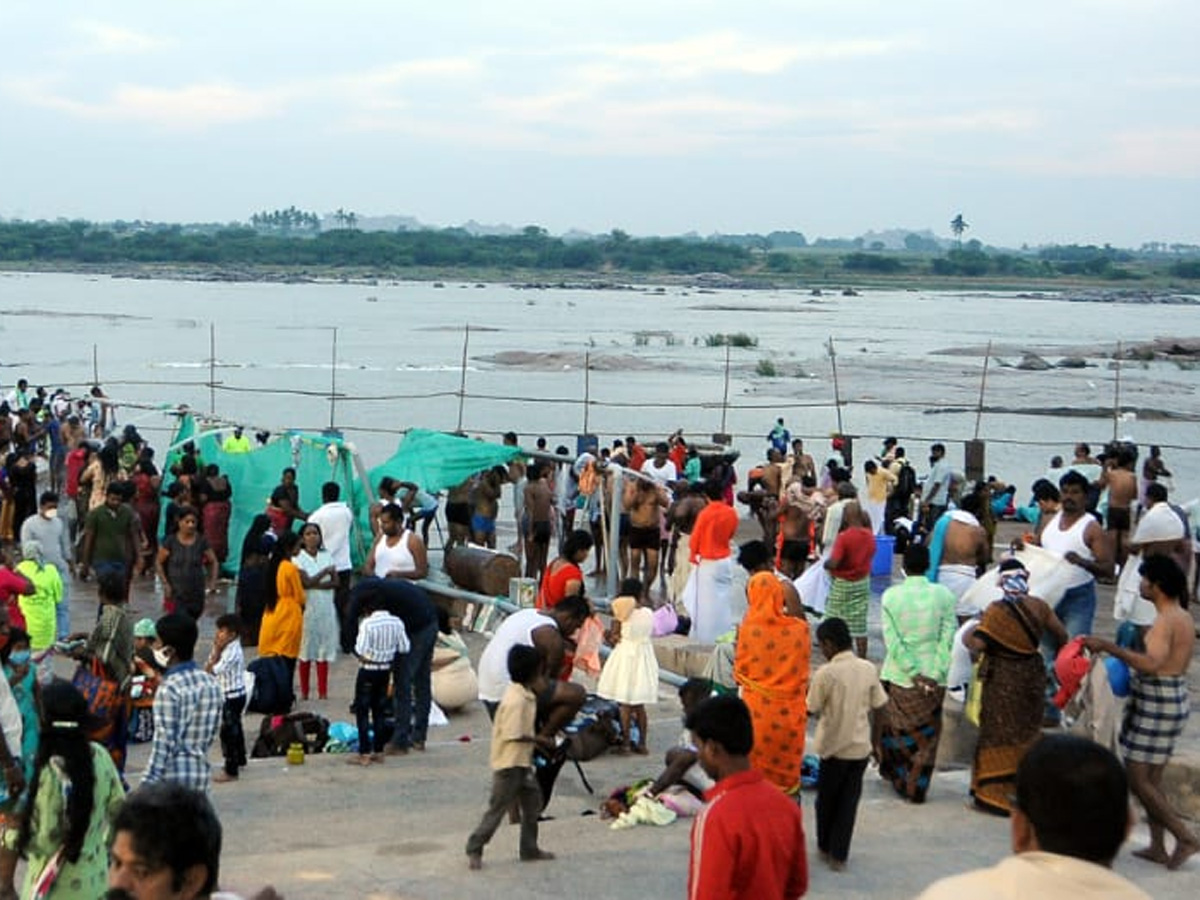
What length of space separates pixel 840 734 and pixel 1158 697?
1435 mm

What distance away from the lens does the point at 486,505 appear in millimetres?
16812

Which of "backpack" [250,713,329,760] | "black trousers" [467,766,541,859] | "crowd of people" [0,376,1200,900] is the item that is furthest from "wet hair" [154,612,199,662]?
"backpack" [250,713,329,760]

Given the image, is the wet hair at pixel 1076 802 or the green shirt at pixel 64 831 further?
the green shirt at pixel 64 831

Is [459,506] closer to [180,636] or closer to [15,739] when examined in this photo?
[180,636]

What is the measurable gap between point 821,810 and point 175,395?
45453mm

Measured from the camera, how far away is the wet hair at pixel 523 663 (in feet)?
25.2

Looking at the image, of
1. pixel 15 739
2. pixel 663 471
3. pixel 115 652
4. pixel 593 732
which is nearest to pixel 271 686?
pixel 593 732

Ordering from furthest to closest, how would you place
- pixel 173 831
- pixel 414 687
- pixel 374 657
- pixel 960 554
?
1. pixel 960 554
2. pixel 414 687
3. pixel 374 657
4. pixel 173 831

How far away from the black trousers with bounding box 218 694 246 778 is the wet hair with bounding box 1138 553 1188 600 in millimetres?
5032

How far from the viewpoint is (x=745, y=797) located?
4883 millimetres

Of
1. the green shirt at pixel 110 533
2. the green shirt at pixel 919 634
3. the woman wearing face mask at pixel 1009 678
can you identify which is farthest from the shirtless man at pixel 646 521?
the woman wearing face mask at pixel 1009 678

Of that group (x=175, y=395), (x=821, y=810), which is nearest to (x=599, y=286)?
(x=175, y=395)

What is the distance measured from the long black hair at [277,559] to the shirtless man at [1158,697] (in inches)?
227

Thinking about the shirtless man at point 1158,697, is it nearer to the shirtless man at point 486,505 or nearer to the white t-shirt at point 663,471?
the white t-shirt at point 663,471
